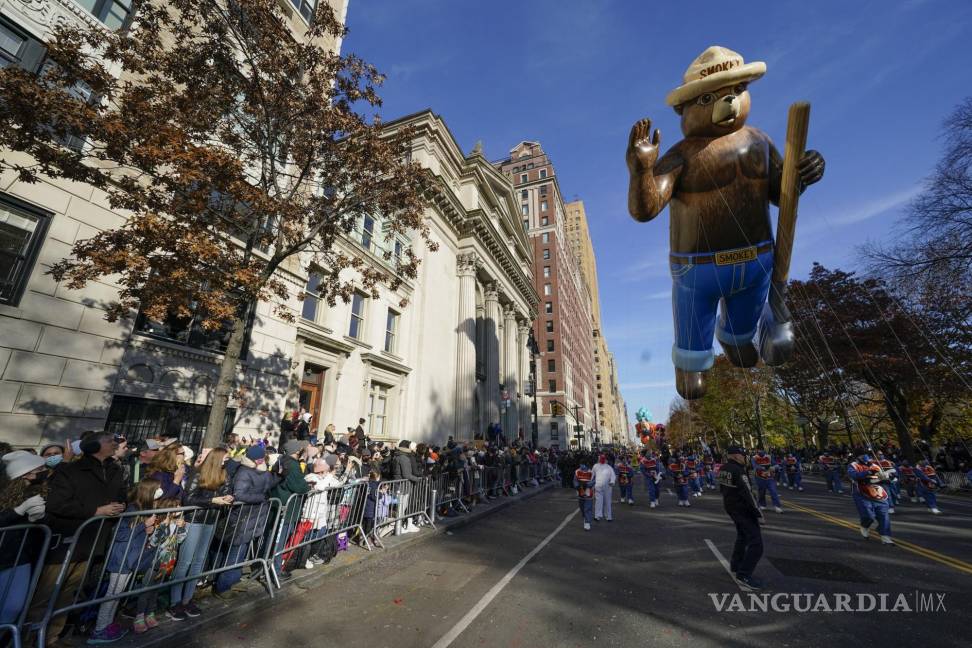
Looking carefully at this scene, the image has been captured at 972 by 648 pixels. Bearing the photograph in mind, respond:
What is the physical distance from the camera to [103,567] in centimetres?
392

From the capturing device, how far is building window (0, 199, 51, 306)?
6961 mm

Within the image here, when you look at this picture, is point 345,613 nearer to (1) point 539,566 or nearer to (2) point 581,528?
(1) point 539,566

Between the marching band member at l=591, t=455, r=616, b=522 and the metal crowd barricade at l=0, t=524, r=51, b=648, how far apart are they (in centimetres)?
1024

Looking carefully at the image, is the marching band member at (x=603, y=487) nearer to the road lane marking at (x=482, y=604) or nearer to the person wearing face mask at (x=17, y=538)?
the road lane marking at (x=482, y=604)

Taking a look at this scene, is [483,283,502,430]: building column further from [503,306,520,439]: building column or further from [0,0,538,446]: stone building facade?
[0,0,538,446]: stone building facade

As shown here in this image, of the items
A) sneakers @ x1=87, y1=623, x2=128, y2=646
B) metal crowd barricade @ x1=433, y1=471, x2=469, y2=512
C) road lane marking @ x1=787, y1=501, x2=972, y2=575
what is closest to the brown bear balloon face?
road lane marking @ x1=787, y1=501, x2=972, y2=575

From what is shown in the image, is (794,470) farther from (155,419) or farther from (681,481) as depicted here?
(155,419)

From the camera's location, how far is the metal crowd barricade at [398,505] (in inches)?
318

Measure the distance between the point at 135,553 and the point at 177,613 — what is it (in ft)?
2.84

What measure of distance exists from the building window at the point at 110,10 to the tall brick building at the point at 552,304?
45.8m

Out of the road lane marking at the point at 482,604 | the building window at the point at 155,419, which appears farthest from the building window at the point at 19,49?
the road lane marking at the point at 482,604

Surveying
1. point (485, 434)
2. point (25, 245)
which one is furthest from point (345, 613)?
point (485, 434)

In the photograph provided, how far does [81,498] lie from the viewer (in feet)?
11.9

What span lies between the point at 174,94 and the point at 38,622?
26.9ft
